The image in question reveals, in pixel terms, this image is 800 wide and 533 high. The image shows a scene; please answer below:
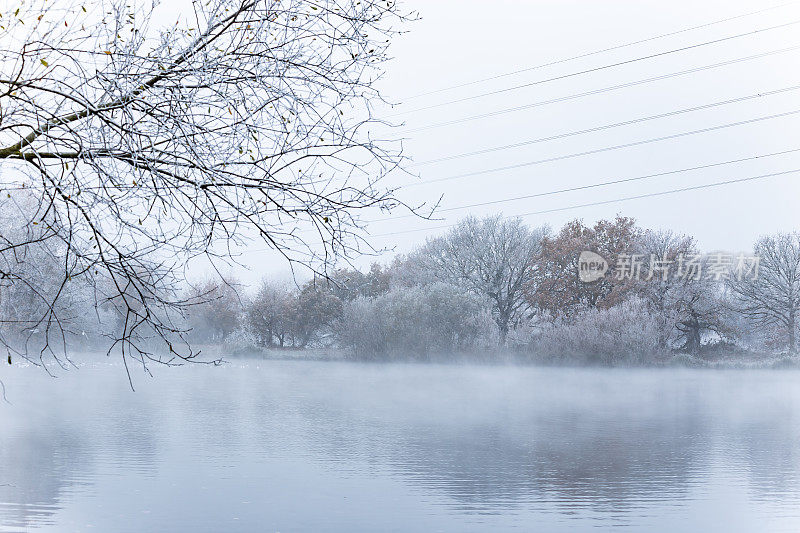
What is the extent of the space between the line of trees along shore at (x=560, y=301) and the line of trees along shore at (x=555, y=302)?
52 mm

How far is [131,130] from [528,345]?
3242cm

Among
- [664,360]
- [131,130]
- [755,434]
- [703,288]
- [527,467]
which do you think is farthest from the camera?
[703,288]

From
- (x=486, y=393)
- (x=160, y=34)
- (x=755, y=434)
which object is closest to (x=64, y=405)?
(x=486, y=393)

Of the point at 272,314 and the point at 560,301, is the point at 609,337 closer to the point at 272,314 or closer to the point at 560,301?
the point at 560,301

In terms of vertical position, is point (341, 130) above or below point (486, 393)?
above

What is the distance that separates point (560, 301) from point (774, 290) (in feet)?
29.0

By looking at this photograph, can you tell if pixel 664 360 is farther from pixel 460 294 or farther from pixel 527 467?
pixel 527 467

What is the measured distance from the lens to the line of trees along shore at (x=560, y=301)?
36.2m

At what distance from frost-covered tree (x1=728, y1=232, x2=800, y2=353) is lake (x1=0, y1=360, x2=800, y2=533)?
1330 cm

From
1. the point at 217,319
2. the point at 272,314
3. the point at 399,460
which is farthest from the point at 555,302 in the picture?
the point at 399,460

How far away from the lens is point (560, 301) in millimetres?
40031

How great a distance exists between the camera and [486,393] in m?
25.8

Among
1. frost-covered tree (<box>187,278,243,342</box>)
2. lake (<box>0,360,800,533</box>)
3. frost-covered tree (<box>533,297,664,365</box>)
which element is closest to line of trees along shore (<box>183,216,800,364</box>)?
frost-covered tree (<box>533,297,664,365</box>)

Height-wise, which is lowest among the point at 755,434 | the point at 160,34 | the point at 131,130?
the point at 755,434
